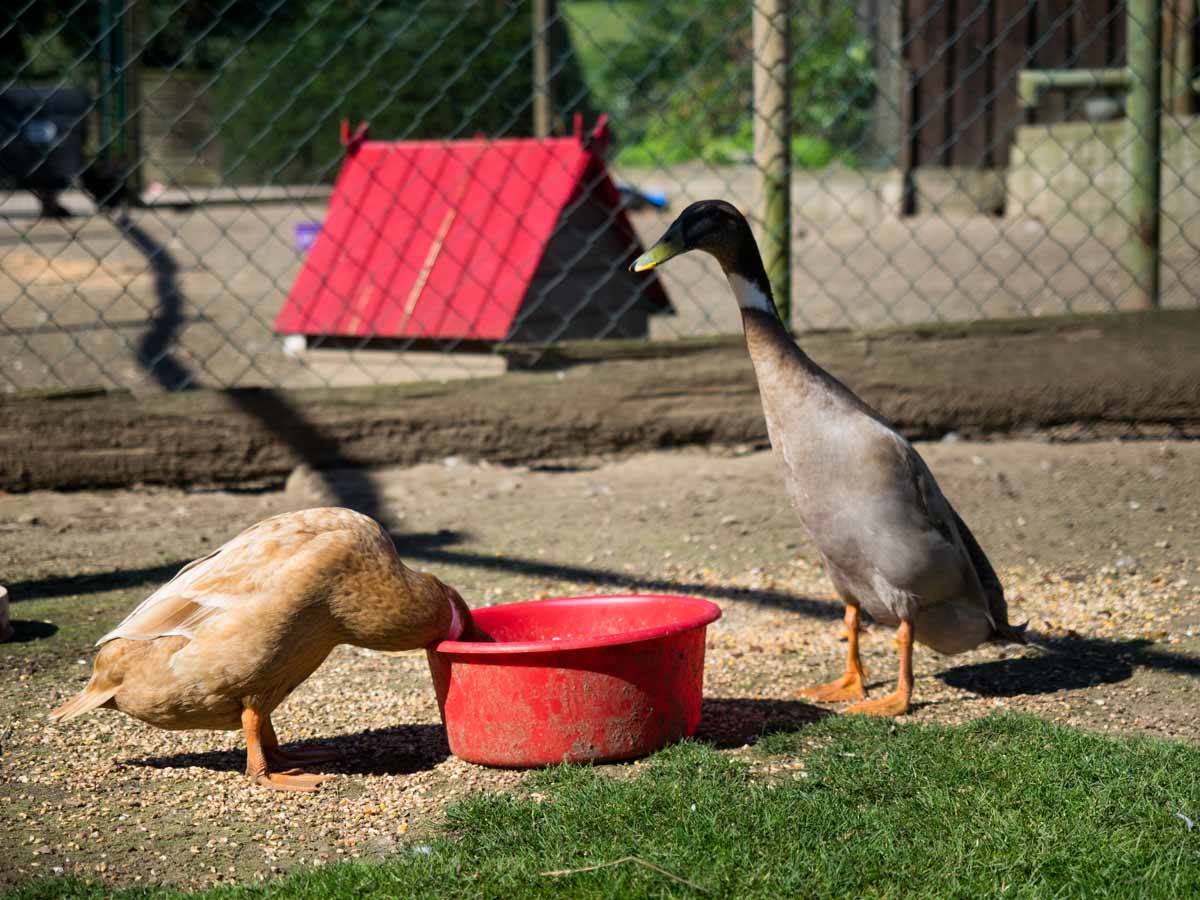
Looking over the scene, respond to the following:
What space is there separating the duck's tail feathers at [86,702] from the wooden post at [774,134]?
3077mm

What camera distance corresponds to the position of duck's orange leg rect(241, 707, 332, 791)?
119 inches

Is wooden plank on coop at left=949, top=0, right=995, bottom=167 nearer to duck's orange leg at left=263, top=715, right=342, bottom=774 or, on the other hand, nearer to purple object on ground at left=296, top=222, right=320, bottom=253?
purple object on ground at left=296, top=222, right=320, bottom=253

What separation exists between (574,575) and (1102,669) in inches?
66.3

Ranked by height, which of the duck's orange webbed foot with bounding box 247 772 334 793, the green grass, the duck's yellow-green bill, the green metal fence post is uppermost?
the green metal fence post

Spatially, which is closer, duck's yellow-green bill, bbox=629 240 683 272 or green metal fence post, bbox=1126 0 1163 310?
duck's yellow-green bill, bbox=629 240 683 272

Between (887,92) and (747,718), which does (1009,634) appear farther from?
(887,92)

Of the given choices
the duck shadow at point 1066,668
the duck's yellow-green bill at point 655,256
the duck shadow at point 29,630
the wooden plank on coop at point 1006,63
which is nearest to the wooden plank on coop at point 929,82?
the wooden plank on coop at point 1006,63

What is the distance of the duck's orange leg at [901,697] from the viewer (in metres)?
3.42

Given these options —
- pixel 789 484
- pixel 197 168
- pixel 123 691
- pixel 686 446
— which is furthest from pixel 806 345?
pixel 197 168

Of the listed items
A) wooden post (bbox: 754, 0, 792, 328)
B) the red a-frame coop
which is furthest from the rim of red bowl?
the red a-frame coop

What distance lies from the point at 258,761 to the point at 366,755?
0.96ft

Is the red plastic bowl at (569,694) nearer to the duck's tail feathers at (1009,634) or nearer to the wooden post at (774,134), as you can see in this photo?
the duck's tail feathers at (1009,634)

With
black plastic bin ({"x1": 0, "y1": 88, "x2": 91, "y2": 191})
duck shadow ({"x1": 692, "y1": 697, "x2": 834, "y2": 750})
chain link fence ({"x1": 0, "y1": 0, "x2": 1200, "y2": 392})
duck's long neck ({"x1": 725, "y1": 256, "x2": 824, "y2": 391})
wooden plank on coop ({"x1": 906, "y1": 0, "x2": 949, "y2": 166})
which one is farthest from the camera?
black plastic bin ({"x1": 0, "y1": 88, "x2": 91, "y2": 191})

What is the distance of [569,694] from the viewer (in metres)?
3.01
